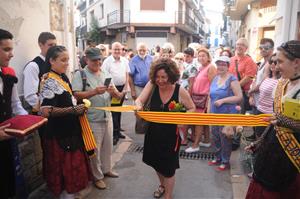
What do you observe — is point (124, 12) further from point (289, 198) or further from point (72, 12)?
point (289, 198)

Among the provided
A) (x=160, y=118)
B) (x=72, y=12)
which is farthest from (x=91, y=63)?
(x=72, y=12)

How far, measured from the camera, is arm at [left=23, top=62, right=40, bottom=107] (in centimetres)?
346

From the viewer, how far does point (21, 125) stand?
2.50 m

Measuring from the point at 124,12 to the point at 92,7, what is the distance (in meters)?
10.7

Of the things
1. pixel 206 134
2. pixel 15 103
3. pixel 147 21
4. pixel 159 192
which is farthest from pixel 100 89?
pixel 147 21

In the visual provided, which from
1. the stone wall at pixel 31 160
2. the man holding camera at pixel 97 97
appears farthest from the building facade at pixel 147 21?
the stone wall at pixel 31 160

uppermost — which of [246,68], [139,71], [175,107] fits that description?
[246,68]

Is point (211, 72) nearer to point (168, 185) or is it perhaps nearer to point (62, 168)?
point (168, 185)

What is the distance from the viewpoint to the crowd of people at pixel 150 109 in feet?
8.27

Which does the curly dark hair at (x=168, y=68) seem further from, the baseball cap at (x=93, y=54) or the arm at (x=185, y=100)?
the baseball cap at (x=93, y=54)

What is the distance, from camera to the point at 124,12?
29.1 meters

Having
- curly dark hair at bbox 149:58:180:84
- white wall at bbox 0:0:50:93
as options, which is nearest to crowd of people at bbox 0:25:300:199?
curly dark hair at bbox 149:58:180:84

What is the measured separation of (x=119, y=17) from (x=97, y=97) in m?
27.1

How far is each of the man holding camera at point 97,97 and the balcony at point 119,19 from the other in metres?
25.6
